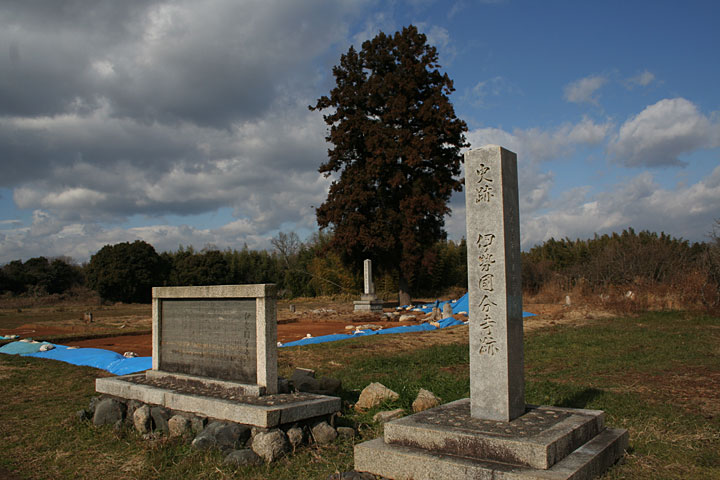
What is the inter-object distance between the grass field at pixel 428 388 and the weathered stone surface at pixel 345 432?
0.10 metres

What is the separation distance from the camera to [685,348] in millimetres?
Answer: 9289

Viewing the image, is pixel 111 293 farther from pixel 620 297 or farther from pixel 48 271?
pixel 620 297

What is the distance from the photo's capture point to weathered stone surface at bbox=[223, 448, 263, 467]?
13.9 feet

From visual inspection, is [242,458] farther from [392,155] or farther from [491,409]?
[392,155]

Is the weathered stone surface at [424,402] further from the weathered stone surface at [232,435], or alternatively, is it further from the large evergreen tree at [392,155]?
the large evergreen tree at [392,155]

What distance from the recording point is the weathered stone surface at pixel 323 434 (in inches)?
186

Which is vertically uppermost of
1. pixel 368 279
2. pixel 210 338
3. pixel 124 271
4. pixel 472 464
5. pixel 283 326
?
pixel 124 271

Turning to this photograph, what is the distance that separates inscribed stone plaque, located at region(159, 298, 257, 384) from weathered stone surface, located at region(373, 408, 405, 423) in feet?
4.34

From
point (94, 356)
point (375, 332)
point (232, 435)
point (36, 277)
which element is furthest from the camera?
point (36, 277)

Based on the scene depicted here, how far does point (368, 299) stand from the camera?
22.8 metres

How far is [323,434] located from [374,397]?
106 centimetres

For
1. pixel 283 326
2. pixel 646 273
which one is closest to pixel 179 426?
pixel 283 326

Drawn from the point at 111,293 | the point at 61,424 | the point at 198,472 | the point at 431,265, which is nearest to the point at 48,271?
the point at 111,293

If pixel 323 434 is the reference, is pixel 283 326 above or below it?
below
